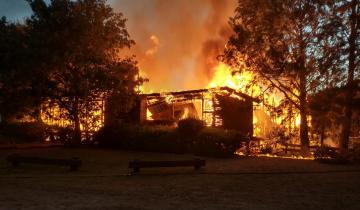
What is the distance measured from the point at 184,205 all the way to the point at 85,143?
18546 millimetres

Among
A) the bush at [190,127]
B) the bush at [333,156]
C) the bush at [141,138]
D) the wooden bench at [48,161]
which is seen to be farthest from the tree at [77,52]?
the bush at [333,156]

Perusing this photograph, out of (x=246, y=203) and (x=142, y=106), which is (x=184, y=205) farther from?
(x=142, y=106)

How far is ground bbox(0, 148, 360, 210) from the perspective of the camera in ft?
36.1

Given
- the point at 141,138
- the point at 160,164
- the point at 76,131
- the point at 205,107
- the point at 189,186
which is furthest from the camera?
the point at 205,107

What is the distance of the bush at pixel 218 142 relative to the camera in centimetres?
2175

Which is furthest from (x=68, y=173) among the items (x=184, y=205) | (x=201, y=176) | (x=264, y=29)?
Result: (x=264, y=29)

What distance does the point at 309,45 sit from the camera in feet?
76.5

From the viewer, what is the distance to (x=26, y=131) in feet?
99.5

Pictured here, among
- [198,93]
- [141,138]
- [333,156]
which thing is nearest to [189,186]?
[333,156]

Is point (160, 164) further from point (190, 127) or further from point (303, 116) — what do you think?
point (303, 116)

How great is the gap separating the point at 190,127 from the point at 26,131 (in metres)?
12.1

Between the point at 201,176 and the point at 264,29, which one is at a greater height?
the point at 264,29

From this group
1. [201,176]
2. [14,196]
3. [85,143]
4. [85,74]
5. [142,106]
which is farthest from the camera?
[142,106]

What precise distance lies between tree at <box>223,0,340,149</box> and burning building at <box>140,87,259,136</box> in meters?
2.37
